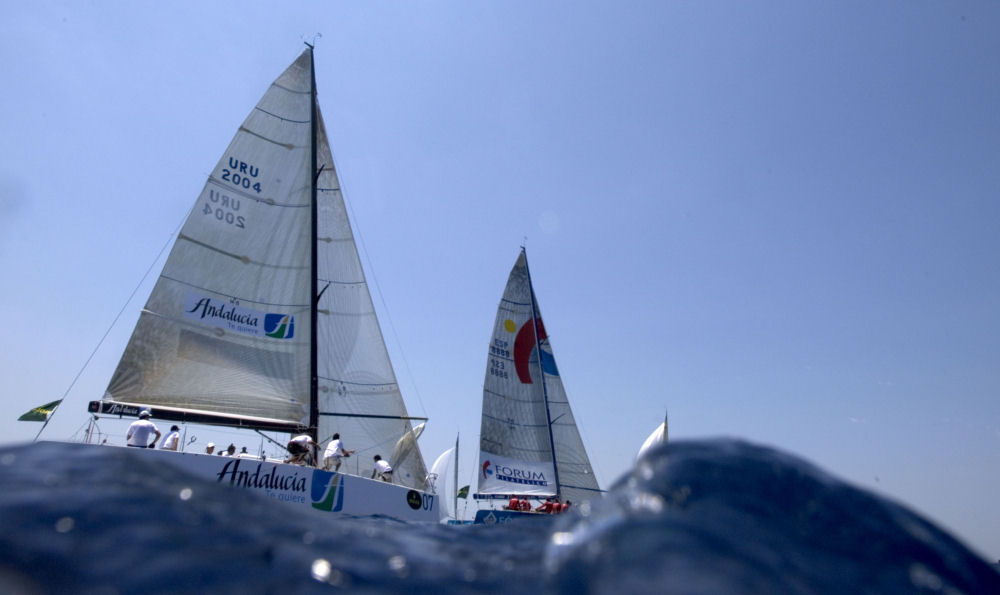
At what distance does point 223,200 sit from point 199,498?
1228 centimetres

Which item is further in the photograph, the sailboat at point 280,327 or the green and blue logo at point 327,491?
the sailboat at point 280,327

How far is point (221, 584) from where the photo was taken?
118cm

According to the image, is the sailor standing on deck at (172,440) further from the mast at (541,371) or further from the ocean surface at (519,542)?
the mast at (541,371)

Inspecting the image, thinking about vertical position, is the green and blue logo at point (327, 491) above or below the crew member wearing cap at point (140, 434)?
below

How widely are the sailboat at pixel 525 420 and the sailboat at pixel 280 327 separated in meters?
8.39

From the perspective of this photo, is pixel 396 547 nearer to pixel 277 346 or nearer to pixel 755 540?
pixel 755 540

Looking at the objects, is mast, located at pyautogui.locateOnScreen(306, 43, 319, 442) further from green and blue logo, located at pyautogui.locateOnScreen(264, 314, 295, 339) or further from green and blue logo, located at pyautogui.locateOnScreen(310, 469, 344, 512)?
green and blue logo, located at pyautogui.locateOnScreen(310, 469, 344, 512)

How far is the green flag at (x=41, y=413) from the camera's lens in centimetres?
1014

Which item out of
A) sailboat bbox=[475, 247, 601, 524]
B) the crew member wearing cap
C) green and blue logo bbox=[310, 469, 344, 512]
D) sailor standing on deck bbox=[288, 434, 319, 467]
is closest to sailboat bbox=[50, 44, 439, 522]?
green and blue logo bbox=[310, 469, 344, 512]

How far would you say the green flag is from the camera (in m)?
10.1

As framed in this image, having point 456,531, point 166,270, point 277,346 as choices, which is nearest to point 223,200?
point 166,270

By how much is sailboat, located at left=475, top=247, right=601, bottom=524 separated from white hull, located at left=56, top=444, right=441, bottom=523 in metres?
10.7

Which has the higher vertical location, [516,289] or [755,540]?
[516,289]

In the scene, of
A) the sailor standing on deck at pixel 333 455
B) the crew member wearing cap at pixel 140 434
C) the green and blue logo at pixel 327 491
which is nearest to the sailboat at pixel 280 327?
the green and blue logo at pixel 327 491
